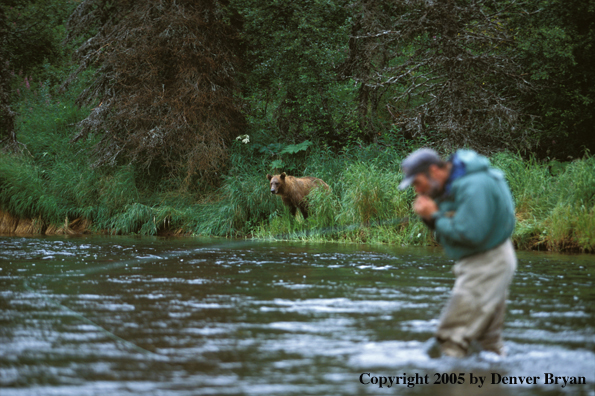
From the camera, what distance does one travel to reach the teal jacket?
411 centimetres

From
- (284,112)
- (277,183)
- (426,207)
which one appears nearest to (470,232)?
(426,207)

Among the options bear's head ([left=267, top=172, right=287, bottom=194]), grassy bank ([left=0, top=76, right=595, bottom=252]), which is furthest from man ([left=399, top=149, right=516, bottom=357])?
bear's head ([left=267, top=172, right=287, bottom=194])

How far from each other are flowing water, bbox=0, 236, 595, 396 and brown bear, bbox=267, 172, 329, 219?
18.3ft

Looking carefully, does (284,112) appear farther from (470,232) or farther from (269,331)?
(470,232)

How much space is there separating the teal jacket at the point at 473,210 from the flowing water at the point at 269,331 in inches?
31.5

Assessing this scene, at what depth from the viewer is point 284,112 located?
65.8ft

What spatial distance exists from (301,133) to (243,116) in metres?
Answer: 1.91

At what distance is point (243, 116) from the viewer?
19.8 m

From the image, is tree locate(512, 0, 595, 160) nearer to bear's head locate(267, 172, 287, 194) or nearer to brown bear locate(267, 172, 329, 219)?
brown bear locate(267, 172, 329, 219)

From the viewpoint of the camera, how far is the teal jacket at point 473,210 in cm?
411

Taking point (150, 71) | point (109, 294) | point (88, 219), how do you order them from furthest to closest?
point (150, 71) < point (88, 219) < point (109, 294)

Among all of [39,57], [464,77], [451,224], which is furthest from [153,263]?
[39,57]

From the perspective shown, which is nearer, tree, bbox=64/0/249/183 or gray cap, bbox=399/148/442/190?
gray cap, bbox=399/148/442/190

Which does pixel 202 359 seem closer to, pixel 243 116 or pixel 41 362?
pixel 41 362
